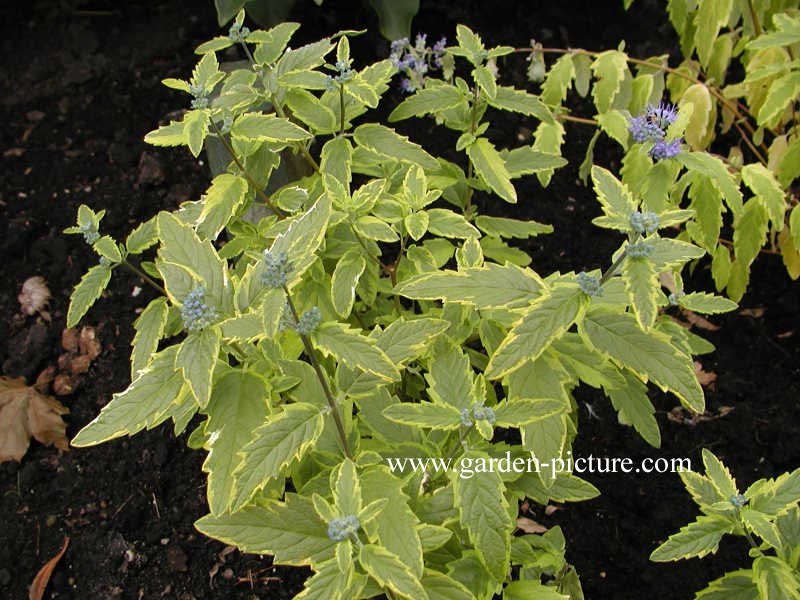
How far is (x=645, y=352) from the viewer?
1191 millimetres

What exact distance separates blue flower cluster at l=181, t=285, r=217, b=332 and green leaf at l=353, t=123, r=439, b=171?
582 millimetres

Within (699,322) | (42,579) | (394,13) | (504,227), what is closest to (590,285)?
(504,227)

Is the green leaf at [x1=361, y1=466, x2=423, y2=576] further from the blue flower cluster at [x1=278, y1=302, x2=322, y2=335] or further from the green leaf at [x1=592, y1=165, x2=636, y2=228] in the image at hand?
the green leaf at [x1=592, y1=165, x2=636, y2=228]

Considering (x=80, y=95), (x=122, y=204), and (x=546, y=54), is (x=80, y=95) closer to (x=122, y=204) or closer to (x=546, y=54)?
(x=122, y=204)

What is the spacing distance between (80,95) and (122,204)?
0.71m

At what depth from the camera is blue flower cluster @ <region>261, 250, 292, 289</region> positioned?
104 cm

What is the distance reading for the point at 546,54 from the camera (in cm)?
338

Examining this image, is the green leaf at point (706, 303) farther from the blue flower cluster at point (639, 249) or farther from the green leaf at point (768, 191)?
the blue flower cluster at point (639, 249)

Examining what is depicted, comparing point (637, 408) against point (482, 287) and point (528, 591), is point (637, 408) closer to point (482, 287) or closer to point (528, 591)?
point (528, 591)

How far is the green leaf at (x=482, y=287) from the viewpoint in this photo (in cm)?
120

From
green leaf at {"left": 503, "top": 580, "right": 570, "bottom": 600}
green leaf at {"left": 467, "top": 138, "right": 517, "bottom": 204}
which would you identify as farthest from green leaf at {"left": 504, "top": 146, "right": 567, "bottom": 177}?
green leaf at {"left": 503, "top": 580, "right": 570, "bottom": 600}

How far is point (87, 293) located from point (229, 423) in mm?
501

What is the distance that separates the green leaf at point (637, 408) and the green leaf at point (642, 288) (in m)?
0.44

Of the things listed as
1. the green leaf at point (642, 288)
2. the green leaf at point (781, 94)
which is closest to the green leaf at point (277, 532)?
the green leaf at point (642, 288)
